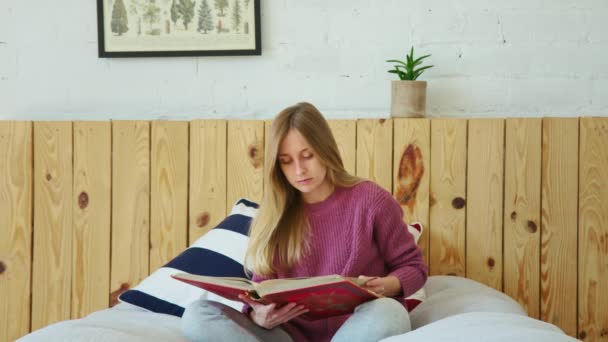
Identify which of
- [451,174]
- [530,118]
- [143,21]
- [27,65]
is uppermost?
[143,21]

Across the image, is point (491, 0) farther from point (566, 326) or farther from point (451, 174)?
point (566, 326)

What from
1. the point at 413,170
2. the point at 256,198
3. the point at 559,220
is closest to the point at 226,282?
the point at 256,198

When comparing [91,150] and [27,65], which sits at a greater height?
[27,65]

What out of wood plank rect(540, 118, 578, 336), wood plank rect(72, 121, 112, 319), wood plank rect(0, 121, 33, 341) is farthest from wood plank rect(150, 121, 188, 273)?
wood plank rect(540, 118, 578, 336)

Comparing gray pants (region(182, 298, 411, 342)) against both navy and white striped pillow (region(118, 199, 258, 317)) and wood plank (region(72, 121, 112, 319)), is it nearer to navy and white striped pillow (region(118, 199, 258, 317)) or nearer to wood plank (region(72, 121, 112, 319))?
navy and white striped pillow (region(118, 199, 258, 317))

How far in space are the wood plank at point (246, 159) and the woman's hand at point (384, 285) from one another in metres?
0.68

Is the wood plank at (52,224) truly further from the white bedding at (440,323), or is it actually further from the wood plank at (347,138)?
the wood plank at (347,138)

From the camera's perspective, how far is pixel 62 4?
2.25 m

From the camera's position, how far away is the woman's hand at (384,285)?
1478 millimetres

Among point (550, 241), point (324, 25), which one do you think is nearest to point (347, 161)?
point (324, 25)

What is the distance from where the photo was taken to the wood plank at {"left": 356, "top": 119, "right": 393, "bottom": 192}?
2.04 m

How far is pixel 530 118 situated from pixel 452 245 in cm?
43

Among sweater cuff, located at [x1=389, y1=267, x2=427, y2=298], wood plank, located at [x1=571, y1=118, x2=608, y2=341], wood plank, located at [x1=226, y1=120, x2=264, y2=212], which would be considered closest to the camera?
sweater cuff, located at [x1=389, y1=267, x2=427, y2=298]

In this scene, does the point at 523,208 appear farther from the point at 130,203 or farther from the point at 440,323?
the point at 130,203
